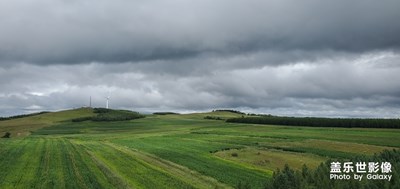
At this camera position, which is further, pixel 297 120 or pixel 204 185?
pixel 297 120

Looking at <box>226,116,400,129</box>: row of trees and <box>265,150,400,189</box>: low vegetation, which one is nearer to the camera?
<box>265,150,400,189</box>: low vegetation

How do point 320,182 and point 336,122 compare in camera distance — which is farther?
point 336,122

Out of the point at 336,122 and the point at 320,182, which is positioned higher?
the point at 336,122

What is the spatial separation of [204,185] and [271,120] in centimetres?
15897

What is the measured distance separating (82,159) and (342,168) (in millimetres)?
38685

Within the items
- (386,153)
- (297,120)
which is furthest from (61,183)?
(297,120)

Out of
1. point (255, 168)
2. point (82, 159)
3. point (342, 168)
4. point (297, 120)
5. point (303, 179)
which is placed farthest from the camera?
point (297, 120)

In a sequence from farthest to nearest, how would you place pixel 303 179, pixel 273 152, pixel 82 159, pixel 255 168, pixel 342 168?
pixel 273 152, pixel 82 159, pixel 255 168, pixel 342 168, pixel 303 179

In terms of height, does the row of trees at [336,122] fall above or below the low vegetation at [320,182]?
above

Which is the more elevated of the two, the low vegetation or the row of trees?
the row of trees

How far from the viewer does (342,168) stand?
116ft

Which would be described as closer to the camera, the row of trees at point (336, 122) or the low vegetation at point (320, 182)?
the low vegetation at point (320, 182)

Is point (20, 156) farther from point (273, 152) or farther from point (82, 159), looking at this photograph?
point (273, 152)

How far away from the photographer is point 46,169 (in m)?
49.4
